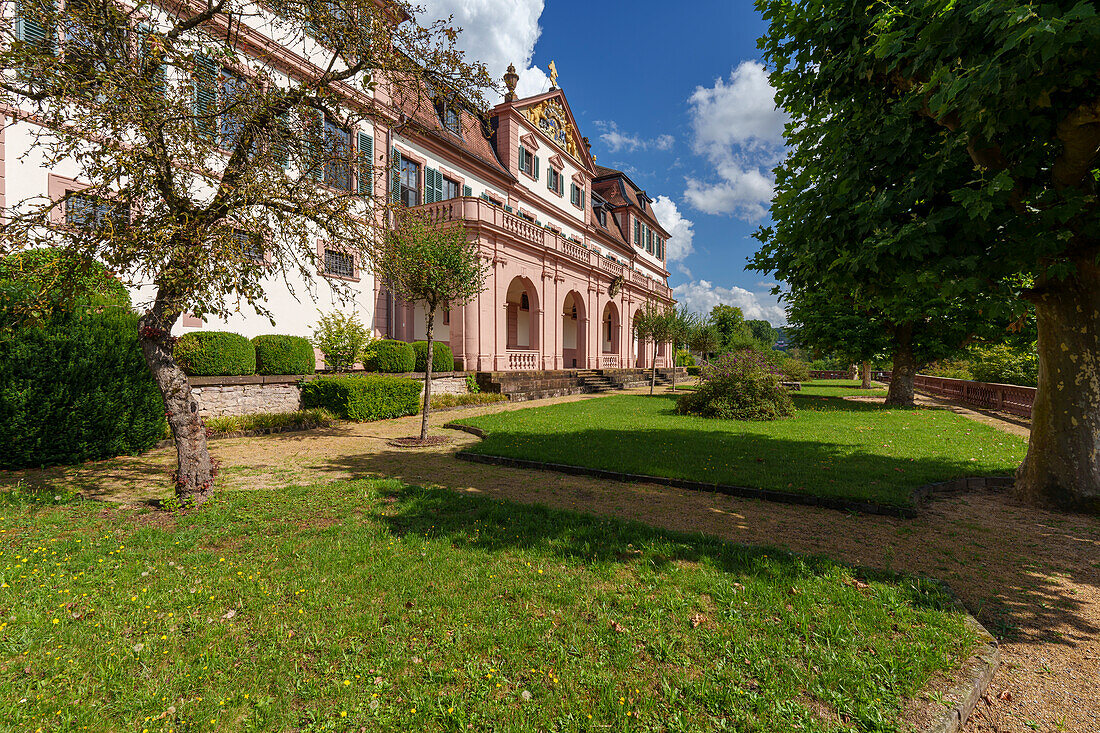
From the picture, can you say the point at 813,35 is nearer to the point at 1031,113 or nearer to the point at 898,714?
the point at 1031,113

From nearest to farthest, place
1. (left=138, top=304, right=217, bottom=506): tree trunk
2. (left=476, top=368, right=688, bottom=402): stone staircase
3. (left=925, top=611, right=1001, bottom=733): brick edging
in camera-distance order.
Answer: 1. (left=925, top=611, right=1001, bottom=733): brick edging
2. (left=138, top=304, right=217, bottom=506): tree trunk
3. (left=476, top=368, right=688, bottom=402): stone staircase

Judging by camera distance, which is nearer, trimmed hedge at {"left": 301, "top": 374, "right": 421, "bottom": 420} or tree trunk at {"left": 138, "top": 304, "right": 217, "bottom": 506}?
tree trunk at {"left": 138, "top": 304, "right": 217, "bottom": 506}

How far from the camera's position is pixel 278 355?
41.8ft

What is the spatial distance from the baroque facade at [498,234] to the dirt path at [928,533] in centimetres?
459

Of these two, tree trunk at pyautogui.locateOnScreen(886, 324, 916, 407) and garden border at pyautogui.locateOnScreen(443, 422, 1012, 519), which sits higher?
tree trunk at pyautogui.locateOnScreen(886, 324, 916, 407)

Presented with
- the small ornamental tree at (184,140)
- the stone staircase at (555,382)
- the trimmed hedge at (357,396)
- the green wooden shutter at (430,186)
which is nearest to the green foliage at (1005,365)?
the stone staircase at (555,382)

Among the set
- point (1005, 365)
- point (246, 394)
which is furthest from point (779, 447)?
point (1005, 365)

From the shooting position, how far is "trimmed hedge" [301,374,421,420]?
41.0ft

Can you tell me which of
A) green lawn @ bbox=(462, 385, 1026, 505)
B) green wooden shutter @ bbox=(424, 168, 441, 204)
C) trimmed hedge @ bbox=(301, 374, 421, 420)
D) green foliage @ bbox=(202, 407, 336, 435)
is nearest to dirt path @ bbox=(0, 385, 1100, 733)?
green lawn @ bbox=(462, 385, 1026, 505)

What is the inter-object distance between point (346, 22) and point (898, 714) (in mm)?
8572

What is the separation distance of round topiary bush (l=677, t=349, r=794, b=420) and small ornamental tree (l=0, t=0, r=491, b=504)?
447 inches

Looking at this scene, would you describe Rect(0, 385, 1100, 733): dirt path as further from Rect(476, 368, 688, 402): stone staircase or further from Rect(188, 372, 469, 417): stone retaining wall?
Rect(476, 368, 688, 402): stone staircase

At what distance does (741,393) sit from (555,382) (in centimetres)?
852

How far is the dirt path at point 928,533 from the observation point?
9.05 ft
